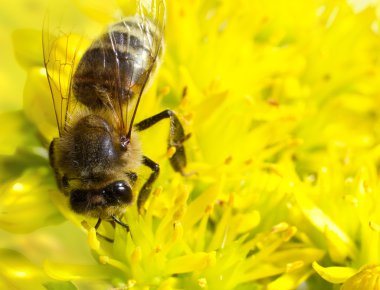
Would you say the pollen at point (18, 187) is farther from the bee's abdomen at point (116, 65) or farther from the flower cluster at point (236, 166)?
the bee's abdomen at point (116, 65)

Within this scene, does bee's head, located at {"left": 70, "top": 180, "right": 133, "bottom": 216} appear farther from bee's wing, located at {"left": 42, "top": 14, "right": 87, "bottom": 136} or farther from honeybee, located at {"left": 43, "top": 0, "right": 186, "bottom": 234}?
bee's wing, located at {"left": 42, "top": 14, "right": 87, "bottom": 136}

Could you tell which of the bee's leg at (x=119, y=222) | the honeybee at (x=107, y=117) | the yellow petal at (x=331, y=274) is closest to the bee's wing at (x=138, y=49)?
the honeybee at (x=107, y=117)

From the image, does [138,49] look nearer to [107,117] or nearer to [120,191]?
[107,117]

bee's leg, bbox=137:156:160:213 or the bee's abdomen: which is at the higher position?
the bee's abdomen

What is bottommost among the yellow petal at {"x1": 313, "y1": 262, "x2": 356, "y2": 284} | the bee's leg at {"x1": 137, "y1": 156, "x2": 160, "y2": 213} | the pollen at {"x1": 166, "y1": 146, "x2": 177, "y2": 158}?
the yellow petal at {"x1": 313, "y1": 262, "x2": 356, "y2": 284}

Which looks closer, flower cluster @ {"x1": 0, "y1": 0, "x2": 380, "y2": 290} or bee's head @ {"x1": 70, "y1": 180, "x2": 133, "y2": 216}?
bee's head @ {"x1": 70, "y1": 180, "x2": 133, "y2": 216}

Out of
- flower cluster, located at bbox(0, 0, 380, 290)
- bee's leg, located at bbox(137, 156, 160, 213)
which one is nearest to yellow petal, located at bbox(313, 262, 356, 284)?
flower cluster, located at bbox(0, 0, 380, 290)

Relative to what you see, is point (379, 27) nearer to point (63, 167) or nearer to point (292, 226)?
point (292, 226)

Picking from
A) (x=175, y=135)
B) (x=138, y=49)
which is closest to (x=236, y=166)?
(x=175, y=135)
